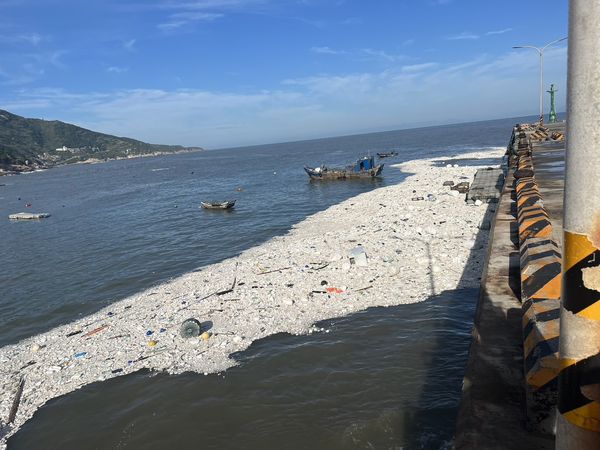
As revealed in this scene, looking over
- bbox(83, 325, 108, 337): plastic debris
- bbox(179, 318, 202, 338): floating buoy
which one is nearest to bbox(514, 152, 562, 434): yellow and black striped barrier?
bbox(179, 318, 202, 338): floating buoy

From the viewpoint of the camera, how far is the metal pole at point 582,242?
174 cm

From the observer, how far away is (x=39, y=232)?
1230 inches

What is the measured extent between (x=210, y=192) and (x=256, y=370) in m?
41.7

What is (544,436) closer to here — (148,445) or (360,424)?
(360,424)

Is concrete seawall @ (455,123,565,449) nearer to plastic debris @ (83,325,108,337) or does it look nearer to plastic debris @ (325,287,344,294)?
plastic debris @ (325,287,344,294)

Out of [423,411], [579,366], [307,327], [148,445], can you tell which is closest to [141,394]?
[148,445]

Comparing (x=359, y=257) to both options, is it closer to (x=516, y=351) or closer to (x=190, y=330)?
(x=190, y=330)

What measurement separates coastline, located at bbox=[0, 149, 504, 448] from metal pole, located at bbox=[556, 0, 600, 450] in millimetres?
8237

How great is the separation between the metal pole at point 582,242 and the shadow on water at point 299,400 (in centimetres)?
499

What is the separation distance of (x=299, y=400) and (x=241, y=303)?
4771mm

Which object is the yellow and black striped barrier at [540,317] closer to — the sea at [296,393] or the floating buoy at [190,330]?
the sea at [296,393]

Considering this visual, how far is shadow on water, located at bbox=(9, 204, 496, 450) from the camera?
6898mm

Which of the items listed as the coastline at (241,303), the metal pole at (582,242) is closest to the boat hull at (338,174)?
the coastline at (241,303)

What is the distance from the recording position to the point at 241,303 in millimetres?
→ 12125
